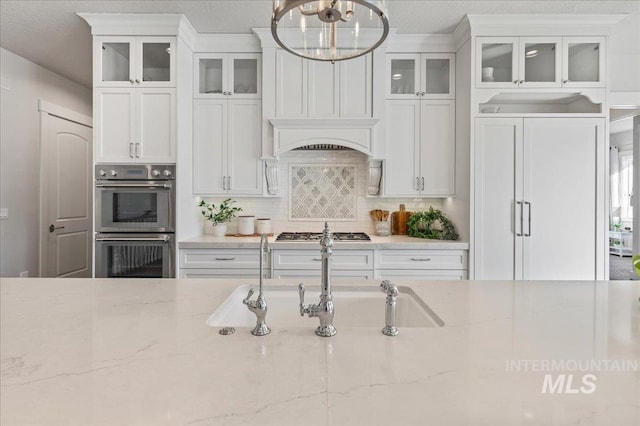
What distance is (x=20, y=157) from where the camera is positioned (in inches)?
139

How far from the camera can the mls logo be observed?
668 millimetres

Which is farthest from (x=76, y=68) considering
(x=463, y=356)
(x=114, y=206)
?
(x=463, y=356)

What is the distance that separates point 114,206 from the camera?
9.16 feet

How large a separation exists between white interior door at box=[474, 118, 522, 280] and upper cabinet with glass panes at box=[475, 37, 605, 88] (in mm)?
384

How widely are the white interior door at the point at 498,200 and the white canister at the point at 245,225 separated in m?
1.92

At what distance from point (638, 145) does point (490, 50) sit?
7.46 ft

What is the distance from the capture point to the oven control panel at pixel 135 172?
2.79 meters

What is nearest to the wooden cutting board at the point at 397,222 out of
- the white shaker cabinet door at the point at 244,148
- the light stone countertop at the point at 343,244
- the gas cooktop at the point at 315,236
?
the gas cooktop at the point at 315,236

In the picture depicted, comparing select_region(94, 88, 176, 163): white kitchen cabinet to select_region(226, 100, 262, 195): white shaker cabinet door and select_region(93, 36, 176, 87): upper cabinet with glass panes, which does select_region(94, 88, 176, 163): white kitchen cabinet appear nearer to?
select_region(93, 36, 176, 87): upper cabinet with glass panes

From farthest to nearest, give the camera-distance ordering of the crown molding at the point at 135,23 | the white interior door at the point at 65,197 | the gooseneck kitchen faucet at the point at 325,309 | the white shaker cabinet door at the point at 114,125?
the white interior door at the point at 65,197
the white shaker cabinet door at the point at 114,125
the crown molding at the point at 135,23
the gooseneck kitchen faucet at the point at 325,309

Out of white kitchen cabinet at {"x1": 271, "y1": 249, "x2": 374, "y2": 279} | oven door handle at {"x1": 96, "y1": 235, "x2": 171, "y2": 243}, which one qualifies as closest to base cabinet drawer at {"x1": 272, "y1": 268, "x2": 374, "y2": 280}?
white kitchen cabinet at {"x1": 271, "y1": 249, "x2": 374, "y2": 279}

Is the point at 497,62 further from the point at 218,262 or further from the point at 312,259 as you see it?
the point at 218,262

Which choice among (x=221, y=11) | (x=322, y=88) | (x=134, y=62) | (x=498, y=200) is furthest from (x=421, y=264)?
(x=134, y=62)

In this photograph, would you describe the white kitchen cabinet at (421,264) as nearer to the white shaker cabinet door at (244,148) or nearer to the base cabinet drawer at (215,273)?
the base cabinet drawer at (215,273)
